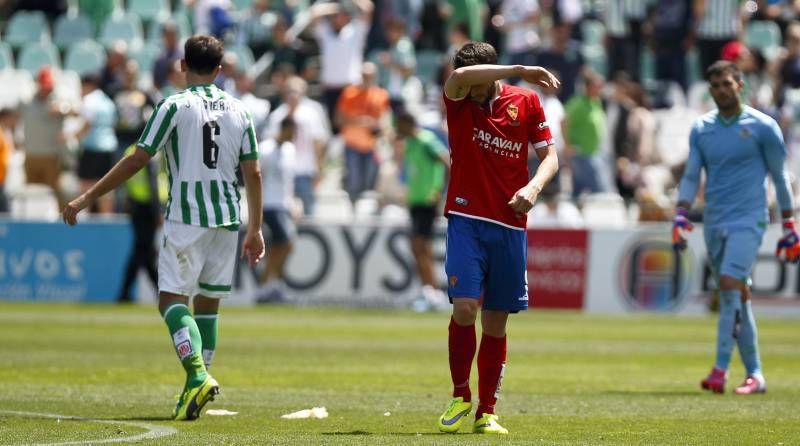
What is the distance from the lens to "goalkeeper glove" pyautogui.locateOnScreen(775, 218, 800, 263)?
12805 mm

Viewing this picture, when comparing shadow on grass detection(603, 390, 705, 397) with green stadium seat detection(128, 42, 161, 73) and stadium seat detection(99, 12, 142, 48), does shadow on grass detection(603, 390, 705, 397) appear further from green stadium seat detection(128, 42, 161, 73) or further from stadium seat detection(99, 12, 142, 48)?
stadium seat detection(99, 12, 142, 48)

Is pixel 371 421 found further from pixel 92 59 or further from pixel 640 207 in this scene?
pixel 92 59

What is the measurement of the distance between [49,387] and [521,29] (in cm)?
1650

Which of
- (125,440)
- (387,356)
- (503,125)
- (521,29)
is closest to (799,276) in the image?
(521,29)

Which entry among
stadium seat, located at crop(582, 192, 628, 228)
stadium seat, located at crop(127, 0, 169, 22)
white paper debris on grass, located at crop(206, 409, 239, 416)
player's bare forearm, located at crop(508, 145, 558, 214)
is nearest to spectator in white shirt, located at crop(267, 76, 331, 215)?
stadium seat, located at crop(582, 192, 628, 228)

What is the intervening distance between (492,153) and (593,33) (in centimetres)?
2128

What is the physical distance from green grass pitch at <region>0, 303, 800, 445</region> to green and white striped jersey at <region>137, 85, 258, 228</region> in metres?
1.27

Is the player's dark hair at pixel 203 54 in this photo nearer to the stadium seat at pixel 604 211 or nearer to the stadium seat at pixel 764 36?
the stadium seat at pixel 604 211

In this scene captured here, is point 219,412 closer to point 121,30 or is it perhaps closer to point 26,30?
point 121,30

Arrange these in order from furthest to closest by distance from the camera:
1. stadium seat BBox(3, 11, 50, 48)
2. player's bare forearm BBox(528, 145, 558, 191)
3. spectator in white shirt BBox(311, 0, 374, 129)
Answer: stadium seat BBox(3, 11, 50, 48) < spectator in white shirt BBox(311, 0, 374, 129) < player's bare forearm BBox(528, 145, 558, 191)

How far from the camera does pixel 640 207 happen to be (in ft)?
80.2

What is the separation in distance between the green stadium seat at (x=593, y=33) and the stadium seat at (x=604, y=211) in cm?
662

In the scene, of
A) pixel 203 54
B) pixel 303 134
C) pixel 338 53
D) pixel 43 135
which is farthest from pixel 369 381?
pixel 338 53

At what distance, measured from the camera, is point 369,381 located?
517 inches
